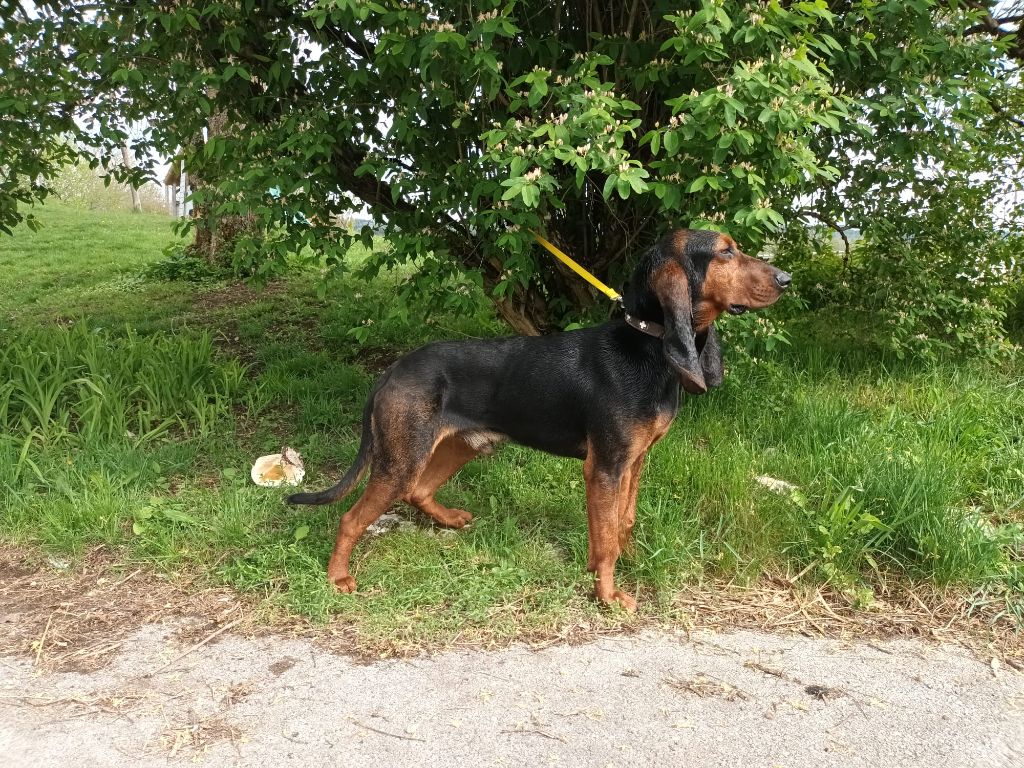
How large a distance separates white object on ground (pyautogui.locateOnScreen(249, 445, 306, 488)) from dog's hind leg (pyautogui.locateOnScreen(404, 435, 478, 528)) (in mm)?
883

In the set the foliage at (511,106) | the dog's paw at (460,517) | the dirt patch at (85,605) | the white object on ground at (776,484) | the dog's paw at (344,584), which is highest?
the foliage at (511,106)

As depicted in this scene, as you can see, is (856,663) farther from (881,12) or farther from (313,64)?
(313,64)

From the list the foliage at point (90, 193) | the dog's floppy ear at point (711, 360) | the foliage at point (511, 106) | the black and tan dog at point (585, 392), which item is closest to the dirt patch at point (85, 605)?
the black and tan dog at point (585, 392)

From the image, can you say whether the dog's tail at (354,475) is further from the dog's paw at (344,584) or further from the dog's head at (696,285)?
the dog's head at (696,285)

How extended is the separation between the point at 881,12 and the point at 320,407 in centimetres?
414

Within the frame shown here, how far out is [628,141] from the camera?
4.59 m

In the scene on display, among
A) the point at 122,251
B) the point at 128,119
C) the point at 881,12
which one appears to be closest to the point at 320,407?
the point at 128,119

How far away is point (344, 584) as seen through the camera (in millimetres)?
3418

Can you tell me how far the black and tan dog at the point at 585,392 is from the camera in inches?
122

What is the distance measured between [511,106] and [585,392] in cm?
136

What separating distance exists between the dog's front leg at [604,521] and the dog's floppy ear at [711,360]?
0.55 meters

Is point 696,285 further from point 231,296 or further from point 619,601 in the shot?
point 231,296

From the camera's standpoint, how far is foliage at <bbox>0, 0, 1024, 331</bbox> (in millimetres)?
3316

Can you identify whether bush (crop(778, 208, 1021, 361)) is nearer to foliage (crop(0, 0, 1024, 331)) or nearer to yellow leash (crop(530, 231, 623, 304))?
foliage (crop(0, 0, 1024, 331))
